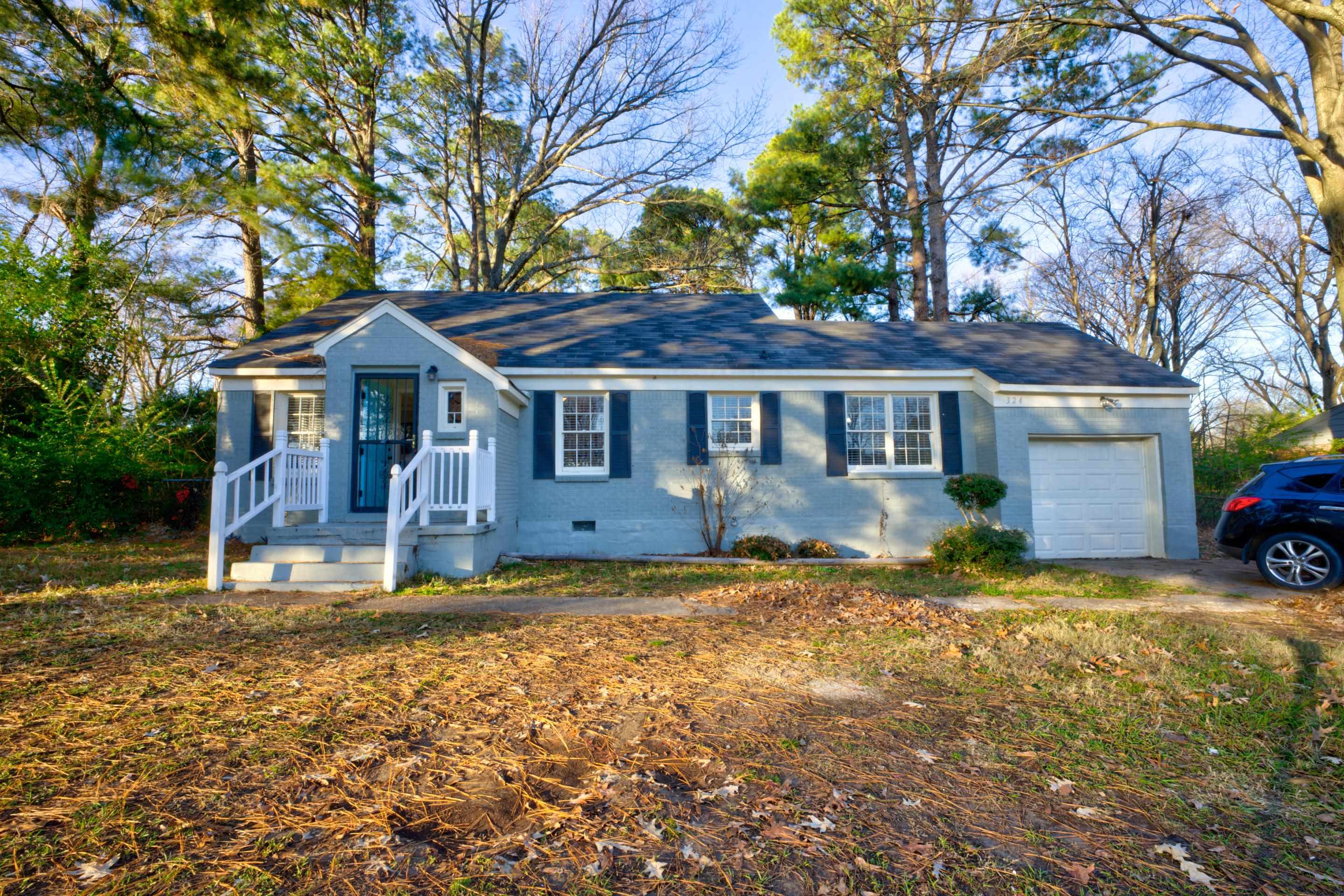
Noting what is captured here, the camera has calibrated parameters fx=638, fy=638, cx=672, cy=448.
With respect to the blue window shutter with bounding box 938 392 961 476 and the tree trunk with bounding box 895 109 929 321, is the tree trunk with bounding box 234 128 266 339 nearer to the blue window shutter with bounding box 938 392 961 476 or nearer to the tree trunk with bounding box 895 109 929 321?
the blue window shutter with bounding box 938 392 961 476

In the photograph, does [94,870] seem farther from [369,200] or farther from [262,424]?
[369,200]

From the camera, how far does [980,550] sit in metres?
8.73

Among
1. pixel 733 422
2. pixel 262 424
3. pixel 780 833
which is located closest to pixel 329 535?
pixel 262 424

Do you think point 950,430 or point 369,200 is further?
point 369,200

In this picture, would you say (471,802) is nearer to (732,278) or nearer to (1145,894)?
(1145,894)

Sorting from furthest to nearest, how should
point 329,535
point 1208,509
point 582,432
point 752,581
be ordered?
point 1208,509 < point 582,432 < point 329,535 < point 752,581

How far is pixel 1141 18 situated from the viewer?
33.6 feet

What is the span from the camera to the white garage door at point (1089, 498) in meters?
11.0

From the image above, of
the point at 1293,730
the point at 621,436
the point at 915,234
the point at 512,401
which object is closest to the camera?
the point at 1293,730

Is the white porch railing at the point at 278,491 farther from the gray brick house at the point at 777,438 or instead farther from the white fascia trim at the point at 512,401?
the white fascia trim at the point at 512,401

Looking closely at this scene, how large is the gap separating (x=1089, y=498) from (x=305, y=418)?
44.4ft

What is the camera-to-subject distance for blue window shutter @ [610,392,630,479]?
10695 mm

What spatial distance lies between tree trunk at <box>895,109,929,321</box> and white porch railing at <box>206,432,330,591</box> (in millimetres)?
16546

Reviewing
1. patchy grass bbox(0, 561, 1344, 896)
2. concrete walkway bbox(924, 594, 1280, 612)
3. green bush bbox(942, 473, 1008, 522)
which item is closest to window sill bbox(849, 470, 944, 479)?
green bush bbox(942, 473, 1008, 522)
